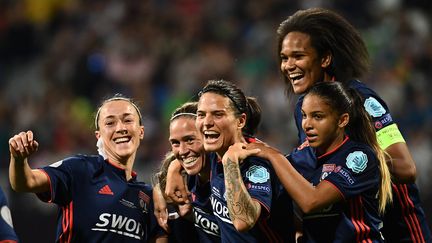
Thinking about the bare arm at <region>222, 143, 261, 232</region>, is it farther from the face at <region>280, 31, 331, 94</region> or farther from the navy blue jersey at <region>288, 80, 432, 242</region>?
the face at <region>280, 31, 331, 94</region>

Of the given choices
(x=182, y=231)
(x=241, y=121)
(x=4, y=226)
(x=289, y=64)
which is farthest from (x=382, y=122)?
(x=4, y=226)

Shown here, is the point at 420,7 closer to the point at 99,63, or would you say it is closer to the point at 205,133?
the point at 99,63

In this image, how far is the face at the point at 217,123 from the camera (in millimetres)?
4555

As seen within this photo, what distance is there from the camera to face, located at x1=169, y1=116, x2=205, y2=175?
4.99 meters

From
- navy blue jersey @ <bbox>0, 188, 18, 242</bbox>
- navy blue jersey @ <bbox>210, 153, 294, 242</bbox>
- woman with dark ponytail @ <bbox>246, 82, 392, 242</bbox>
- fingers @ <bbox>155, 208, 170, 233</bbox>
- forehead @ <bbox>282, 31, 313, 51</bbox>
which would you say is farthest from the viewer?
fingers @ <bbox>155, 208, 170, 233</bbox>

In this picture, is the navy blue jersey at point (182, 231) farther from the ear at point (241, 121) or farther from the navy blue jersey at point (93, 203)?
Result: the ear at point (241, 121)

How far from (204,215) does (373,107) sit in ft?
3.66

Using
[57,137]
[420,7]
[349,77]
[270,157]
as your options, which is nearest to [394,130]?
[349,77]

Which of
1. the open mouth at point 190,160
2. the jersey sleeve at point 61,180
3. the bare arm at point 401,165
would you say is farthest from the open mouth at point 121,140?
the bare arm at point 401,165

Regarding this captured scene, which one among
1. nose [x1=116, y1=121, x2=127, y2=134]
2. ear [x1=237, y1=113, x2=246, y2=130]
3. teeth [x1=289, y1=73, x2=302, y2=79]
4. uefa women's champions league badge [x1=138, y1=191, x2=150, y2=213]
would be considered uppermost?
nose [x1=116, y1=121, x2=127, y2=134]

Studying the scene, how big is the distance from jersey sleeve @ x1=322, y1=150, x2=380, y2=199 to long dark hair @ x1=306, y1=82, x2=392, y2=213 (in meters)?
0.06

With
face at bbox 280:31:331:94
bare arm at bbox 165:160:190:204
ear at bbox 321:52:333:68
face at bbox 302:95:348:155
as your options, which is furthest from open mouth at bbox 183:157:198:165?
ear at bbox 321:52:333:68

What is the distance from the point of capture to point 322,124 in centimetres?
441

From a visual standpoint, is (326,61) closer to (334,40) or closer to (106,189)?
(334,40)
